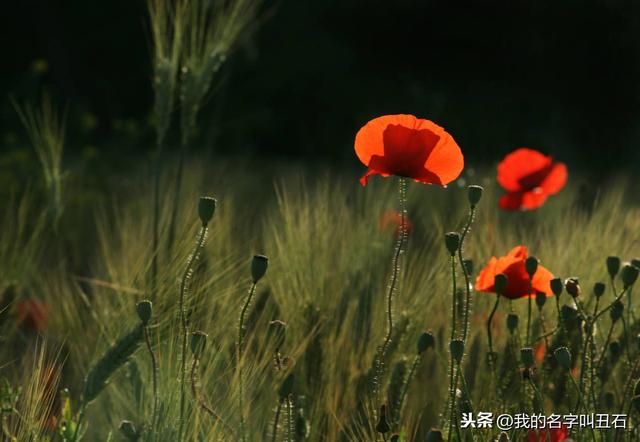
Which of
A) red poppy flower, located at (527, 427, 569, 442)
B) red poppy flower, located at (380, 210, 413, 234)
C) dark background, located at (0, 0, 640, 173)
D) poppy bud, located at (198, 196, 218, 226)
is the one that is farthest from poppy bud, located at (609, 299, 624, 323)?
dark background, located at (0, 0, 640, 173)

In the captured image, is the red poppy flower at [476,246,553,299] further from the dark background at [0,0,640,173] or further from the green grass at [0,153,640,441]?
the dark background at [0,0,640,173]

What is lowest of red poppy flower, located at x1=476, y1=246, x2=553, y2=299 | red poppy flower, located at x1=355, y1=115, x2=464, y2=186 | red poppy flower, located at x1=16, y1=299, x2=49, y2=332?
red poppy flower, located at x1=16, y1=299, x2=49, y2=332

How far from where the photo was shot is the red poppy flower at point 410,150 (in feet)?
4.41

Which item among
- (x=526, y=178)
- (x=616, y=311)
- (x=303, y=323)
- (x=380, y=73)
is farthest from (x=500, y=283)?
(x=380, y=73)

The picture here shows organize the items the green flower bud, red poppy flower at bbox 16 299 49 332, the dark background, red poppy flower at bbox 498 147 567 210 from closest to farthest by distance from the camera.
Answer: the green flower bud → red poppy flower at bbox 16 299 49 332 → red poppy flower at bbox 498 147 567 210 → the dark background

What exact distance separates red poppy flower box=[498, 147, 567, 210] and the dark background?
400 centimetres

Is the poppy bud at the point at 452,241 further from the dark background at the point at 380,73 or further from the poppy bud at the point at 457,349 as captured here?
the dark background at the point at 380,73

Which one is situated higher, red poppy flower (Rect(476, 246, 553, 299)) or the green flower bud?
the green flower bud

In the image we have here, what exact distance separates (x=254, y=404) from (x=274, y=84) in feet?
27.6

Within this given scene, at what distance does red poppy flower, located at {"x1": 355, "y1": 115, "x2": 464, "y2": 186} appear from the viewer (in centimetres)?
134

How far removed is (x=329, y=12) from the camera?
9.12m

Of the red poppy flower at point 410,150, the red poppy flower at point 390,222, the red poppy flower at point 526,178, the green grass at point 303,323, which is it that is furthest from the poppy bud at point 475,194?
the red poppy flower at point 526,178

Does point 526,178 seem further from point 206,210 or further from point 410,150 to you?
point 206,210

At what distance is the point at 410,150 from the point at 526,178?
108 centimetres
